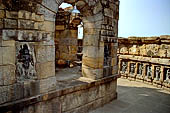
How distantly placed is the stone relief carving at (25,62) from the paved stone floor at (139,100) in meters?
2.32

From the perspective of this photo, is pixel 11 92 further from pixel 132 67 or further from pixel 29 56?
pixel 132 67

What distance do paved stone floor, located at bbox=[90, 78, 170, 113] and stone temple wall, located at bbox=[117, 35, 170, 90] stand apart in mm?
498

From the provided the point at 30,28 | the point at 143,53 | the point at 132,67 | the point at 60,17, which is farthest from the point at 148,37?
the point at 30,28

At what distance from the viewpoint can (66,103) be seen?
10.9 feet

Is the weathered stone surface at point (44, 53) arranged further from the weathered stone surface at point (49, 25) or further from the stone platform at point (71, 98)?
the stone platform at point (71, 98)

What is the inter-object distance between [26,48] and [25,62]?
10.3 inches

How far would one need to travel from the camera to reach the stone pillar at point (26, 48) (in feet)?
7.46

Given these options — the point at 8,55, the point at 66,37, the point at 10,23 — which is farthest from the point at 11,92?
the point at 66,37

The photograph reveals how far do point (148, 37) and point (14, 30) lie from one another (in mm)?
5942

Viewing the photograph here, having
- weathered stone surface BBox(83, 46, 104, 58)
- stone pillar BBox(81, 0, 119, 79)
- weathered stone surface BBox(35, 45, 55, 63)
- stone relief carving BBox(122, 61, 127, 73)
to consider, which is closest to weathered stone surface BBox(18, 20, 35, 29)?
weathered stone surface BBox(35, 45, 55, 63)

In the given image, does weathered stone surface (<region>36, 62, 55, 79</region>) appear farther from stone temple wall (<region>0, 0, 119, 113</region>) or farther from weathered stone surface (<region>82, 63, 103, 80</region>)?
weathered stone surface (<region>82, 63, 103, 80</region>)

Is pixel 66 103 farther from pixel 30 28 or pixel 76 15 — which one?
pixel 76 15

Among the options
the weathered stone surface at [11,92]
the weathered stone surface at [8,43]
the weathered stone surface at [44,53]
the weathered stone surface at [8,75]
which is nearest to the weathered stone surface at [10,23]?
the weathered stone surface at [8,43]

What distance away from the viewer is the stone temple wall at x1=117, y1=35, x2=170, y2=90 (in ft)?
19.9
